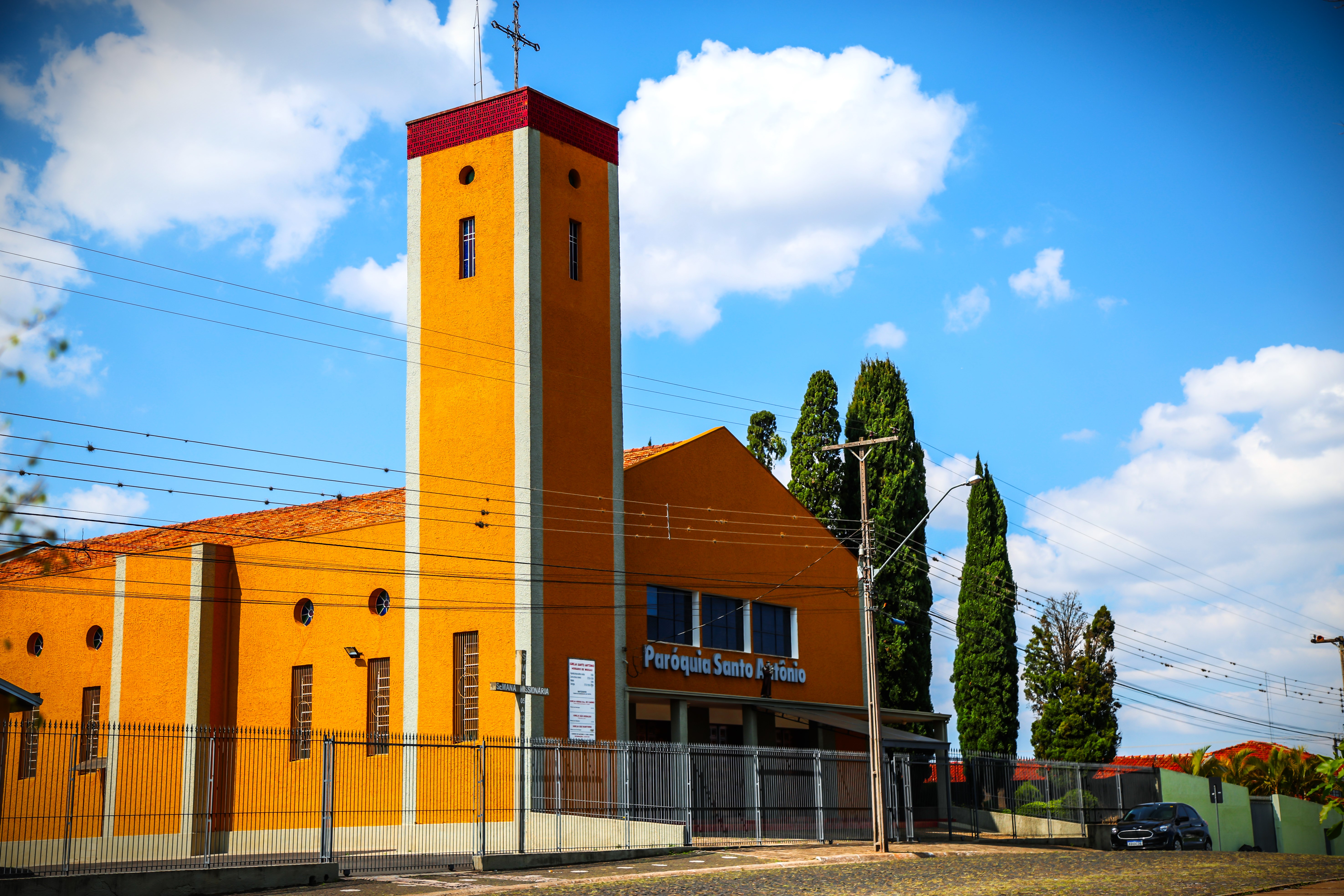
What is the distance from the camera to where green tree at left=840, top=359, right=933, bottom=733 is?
4219 centimetres

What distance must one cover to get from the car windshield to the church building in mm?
7562

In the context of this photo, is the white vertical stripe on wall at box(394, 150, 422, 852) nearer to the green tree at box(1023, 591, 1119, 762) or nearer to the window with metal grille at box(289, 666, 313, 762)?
the window with metal grille at box(289, 666, 313, 762)

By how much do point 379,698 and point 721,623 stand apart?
9385 mm

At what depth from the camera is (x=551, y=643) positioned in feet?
93.2

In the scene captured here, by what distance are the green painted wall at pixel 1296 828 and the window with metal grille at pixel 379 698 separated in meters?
30.7

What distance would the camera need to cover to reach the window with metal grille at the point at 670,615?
105 ft

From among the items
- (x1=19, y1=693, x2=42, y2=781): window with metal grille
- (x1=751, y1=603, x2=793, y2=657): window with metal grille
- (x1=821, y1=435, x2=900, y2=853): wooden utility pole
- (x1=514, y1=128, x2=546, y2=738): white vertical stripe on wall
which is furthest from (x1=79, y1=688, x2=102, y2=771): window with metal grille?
(x1=821, y1=435, x2=900, y2=853): wooden utility pole

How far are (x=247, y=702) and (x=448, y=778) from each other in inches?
337

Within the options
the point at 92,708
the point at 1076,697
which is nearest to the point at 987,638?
the point at 1076,697

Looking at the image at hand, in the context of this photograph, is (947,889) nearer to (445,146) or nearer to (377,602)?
(377,602)

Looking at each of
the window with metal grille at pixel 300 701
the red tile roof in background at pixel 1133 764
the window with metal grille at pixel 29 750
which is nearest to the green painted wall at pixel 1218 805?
the red tile roof in background at pixel 1133 764

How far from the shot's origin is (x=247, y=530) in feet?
123

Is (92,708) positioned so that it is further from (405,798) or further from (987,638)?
(987,638)

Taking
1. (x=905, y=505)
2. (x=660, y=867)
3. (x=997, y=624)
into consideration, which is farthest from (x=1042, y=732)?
(x=660, y=867)
